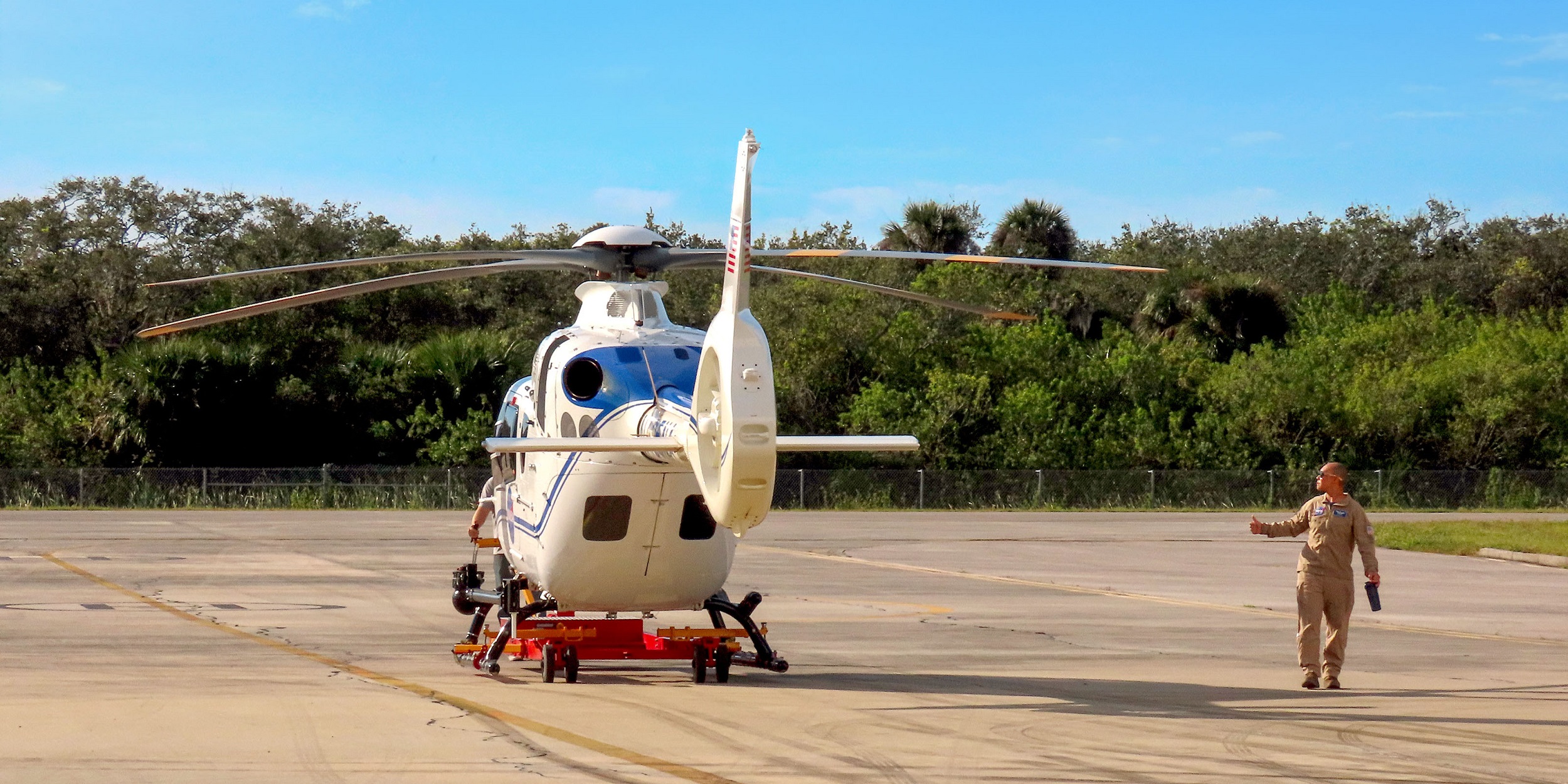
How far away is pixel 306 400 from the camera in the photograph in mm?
50281

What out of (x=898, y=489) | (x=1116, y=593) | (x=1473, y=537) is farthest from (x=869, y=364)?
(x=1116, y=593)

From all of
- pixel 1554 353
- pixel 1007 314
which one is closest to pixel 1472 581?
pixel 1007 314

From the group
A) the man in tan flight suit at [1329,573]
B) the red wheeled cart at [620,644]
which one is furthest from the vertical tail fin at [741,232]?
the man in tan flight suit at [1329,573]

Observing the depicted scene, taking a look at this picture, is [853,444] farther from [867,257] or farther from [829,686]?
[829,686]

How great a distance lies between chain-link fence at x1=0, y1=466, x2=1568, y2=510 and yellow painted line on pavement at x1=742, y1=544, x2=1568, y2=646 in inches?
690

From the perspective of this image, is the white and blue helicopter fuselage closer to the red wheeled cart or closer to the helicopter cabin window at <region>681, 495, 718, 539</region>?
the helicopter cabin window at <region>681, 495, 718, 539</region>

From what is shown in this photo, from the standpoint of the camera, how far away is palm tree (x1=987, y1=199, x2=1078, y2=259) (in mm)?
67000

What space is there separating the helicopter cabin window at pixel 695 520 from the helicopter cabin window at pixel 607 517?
444 mm

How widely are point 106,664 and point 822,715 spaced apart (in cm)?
637

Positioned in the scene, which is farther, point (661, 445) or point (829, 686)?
point (829, 686)

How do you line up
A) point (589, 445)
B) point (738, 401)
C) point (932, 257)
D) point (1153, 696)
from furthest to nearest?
point (1153, 696) < point (932, 257) < point (589, 445) < point (738, 401)

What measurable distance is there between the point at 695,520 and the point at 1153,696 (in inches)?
149

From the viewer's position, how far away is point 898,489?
47719 mm

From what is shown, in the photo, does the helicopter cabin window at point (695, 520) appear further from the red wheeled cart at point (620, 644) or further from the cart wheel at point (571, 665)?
the cart wheel at point (571, 665)
